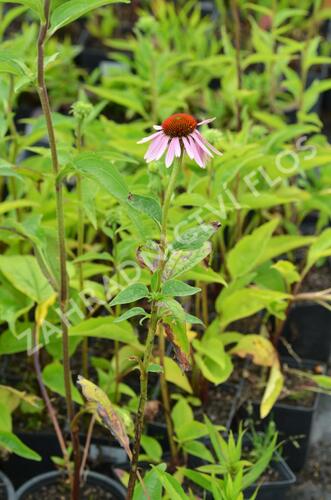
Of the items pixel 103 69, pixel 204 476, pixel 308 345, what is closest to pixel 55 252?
pixel 204 476

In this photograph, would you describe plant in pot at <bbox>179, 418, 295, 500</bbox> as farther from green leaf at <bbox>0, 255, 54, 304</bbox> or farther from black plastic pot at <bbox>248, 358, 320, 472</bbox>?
green leaf at <bbox>0, 255, 54, 304</bbox>

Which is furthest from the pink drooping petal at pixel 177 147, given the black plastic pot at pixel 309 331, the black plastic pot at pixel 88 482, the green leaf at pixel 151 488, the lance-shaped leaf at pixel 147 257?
the black plastic pot at pixel 309 331

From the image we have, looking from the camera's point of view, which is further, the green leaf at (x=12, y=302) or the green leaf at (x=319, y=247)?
the green leaf at (x=319, y=247)

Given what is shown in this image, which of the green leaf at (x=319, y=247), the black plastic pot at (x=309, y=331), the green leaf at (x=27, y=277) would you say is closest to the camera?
the green leaf at (x=27, y=277)

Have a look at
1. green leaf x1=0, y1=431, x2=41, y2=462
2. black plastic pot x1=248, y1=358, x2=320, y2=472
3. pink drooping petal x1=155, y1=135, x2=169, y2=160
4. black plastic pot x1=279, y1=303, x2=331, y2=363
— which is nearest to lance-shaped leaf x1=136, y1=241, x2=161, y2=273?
pink drooping petal x1=155, y1=135, x2=169, y2=160

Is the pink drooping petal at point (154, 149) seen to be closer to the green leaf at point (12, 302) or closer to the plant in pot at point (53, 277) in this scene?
the plant in pot at point (53, 277)

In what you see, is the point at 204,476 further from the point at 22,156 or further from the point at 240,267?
the point at 22,156

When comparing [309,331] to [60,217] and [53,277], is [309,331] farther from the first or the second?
[60,217]
